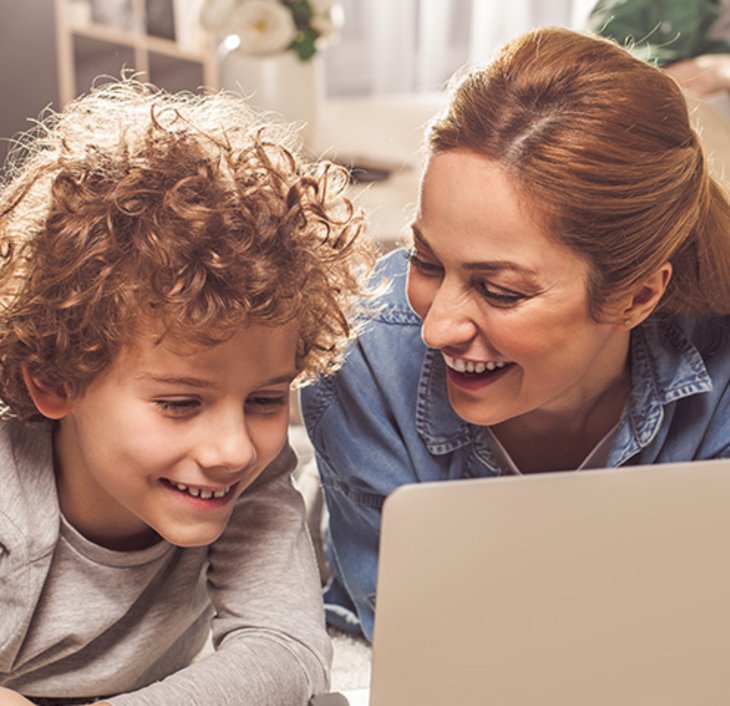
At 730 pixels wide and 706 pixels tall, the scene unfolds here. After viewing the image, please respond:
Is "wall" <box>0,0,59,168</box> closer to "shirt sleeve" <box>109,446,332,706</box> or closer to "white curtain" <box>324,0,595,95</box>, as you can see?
"white curtain" <box>324,0,595,95</box>

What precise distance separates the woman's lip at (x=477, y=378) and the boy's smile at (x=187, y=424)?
0.24 meters

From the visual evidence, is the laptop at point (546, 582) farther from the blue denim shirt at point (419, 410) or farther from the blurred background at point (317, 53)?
the blurred background at point (317, 53)

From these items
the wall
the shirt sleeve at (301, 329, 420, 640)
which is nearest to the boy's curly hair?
the shirt sleeve at (301, 329, 420, 640)

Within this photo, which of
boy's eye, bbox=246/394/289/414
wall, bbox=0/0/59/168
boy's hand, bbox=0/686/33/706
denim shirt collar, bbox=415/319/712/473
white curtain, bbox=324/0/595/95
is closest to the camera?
boy's hand, bbox=0/686/33/706

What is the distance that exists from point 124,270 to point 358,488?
0.46 metres

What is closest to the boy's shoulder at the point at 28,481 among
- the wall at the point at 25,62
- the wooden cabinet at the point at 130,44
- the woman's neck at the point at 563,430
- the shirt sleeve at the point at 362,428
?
the shirt sleeve at the point at 362,428

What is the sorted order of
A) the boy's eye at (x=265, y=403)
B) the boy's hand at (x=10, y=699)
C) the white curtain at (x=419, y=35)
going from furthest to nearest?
the white curtain at (x=419, y=35)
the boy's eye at (x=265, y=403)
the boy's hand at (x=10, y=699)

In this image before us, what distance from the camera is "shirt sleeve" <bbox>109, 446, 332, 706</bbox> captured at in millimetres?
856

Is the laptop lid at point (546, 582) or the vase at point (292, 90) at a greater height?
the laptop lid at point (546, 582)

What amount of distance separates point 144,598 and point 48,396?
21cm

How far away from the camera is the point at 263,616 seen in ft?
3.09

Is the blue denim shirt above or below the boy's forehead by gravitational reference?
below

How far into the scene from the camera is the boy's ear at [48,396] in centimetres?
94

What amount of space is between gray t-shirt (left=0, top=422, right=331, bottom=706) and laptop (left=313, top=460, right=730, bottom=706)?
287 millimetres
